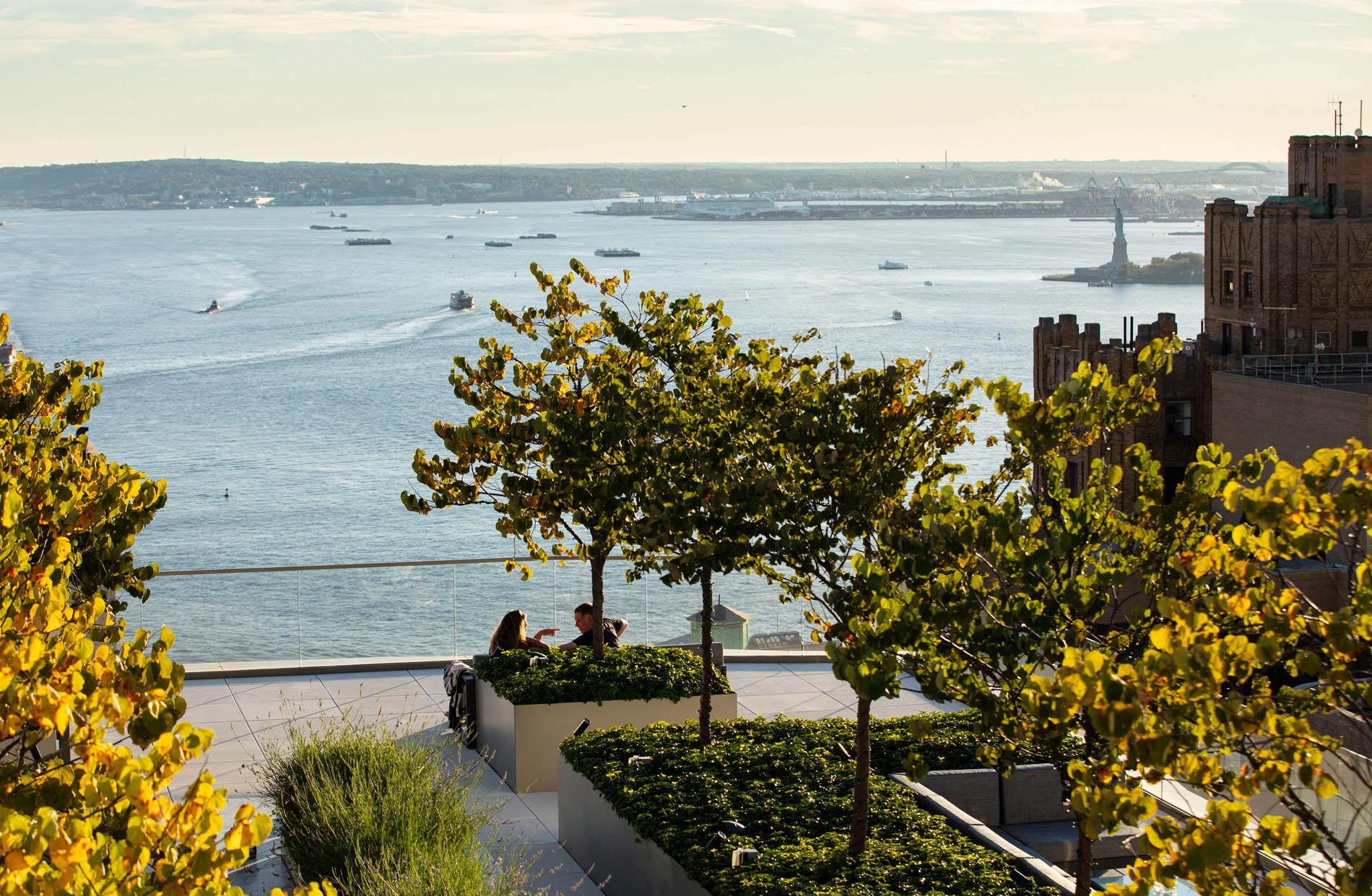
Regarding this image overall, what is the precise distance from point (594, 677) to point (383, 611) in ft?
26.4

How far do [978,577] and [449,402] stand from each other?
87.8 meters

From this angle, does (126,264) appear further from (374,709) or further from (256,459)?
(374,709)

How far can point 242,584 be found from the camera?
1886 cm

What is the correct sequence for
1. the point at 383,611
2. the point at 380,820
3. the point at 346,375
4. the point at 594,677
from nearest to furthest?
the point at 380,820 → the point at 594,677 → the point at 383,611 → the point at 346,375

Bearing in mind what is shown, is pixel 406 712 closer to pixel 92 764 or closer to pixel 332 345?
pixel 92 764

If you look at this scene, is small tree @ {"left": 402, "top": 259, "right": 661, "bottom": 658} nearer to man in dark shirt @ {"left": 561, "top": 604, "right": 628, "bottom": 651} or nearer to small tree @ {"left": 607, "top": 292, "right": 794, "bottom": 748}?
small tree @ {"left": 607, "top": 292, "right": 794, "bottom": 748}

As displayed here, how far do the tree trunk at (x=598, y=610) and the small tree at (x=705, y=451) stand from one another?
3.02 feet

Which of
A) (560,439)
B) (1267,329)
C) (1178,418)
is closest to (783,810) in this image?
(560,439)

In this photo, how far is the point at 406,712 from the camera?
14039 mm

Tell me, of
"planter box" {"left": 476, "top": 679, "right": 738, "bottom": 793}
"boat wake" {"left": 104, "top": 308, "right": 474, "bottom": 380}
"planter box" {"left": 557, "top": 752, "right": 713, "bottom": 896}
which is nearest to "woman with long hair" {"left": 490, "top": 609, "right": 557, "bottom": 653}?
"planter box" {"left": 476, "top": 679, "right": 738, "bottom": 793}

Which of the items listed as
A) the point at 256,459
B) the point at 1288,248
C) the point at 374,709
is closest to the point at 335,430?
the point at 256,459

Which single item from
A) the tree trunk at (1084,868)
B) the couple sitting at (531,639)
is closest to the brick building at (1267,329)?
the couple sitting at (531,639)

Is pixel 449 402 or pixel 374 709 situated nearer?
pixel 374 709

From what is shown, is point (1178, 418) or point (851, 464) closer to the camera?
point (851, 464)
